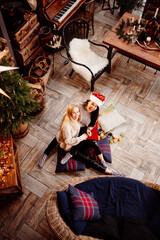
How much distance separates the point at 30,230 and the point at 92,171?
1167 mm

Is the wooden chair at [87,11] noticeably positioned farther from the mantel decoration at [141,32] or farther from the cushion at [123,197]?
the cushion at [123,197]

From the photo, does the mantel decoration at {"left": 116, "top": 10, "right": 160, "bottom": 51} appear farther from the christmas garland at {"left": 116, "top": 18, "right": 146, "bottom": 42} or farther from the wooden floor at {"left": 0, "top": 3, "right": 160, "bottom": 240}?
the wooden floor at {"left": 0, "top": 3, "right": 160, "bottom": 240}

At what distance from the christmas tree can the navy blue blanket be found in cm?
118

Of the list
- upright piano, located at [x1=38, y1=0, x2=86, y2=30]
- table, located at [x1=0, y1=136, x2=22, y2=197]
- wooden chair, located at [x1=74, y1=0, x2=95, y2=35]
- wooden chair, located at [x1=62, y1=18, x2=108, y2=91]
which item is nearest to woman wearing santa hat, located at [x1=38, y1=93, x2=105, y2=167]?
table, located at [x1=0, y1=136, x2=22, y2=197]

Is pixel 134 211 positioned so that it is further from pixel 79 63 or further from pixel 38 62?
pixel 38 62

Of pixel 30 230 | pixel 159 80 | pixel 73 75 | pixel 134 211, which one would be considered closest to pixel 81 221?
pixel 134 211

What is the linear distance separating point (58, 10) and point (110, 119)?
2136 millimetres

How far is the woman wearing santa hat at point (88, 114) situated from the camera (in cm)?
310

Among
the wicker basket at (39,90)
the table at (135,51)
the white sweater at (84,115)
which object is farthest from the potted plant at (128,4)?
the white sweater at (84,115)

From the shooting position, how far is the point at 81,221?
2.44m

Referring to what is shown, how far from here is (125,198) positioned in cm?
278

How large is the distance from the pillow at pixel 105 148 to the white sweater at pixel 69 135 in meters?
0.53

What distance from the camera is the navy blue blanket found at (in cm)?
271

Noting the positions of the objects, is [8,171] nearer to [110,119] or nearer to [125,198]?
[125,198]
